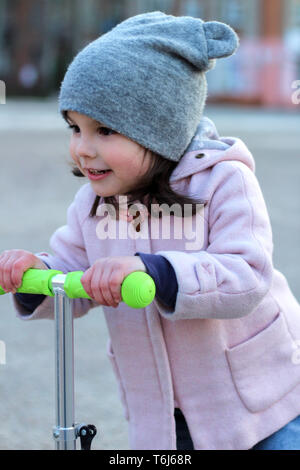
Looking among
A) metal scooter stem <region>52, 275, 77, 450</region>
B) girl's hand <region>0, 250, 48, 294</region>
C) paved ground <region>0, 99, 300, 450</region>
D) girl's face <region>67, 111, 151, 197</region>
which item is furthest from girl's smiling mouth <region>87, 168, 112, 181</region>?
paved ground <region>0, 99, 300, 450</region>

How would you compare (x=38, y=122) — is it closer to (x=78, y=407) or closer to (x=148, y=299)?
(x=78, y=407)

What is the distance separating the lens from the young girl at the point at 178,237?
6.05ft

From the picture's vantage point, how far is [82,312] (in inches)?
84.6

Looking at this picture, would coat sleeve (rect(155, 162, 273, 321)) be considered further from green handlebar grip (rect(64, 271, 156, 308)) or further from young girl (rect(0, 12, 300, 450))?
green handlebar grip (rect(64, 271, 156, 308))

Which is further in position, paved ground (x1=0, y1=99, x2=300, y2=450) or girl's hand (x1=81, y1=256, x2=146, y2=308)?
paved ground (x1=0, y1=99, x2=300, y2=450)

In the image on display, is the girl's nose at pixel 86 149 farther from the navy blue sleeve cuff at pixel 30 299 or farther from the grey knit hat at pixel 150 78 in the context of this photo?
the navy blue sleeve cuff at pixel 30 299

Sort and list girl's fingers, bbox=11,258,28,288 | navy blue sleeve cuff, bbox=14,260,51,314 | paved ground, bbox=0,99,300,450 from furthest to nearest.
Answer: paved ground, bbox=0,99,300,450 → navy blue sleeve cuff, bbox=14,260,51,314 → girl's fingers, bbox=11,258,28,288

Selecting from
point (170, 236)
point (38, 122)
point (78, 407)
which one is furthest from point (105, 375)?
point (38, 122)

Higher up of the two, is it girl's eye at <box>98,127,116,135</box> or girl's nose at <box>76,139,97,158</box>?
girl's eye at <box>98,127,116,135</box>

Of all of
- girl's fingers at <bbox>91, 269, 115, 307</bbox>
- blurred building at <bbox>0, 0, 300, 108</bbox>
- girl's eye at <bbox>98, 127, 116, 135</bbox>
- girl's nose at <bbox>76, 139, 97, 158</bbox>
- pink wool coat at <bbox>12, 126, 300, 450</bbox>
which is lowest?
blurred building at <bbox>0, 0, 300, 108</bbox>

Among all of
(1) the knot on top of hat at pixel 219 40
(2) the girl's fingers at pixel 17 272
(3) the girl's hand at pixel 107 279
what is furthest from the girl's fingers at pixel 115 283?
(1) the knot on top of hat at pixel 219 40

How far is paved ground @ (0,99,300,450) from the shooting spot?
10.5 ft

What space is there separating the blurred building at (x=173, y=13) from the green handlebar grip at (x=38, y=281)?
107 ft

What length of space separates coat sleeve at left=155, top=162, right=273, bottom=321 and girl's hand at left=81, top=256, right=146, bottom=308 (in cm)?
15
